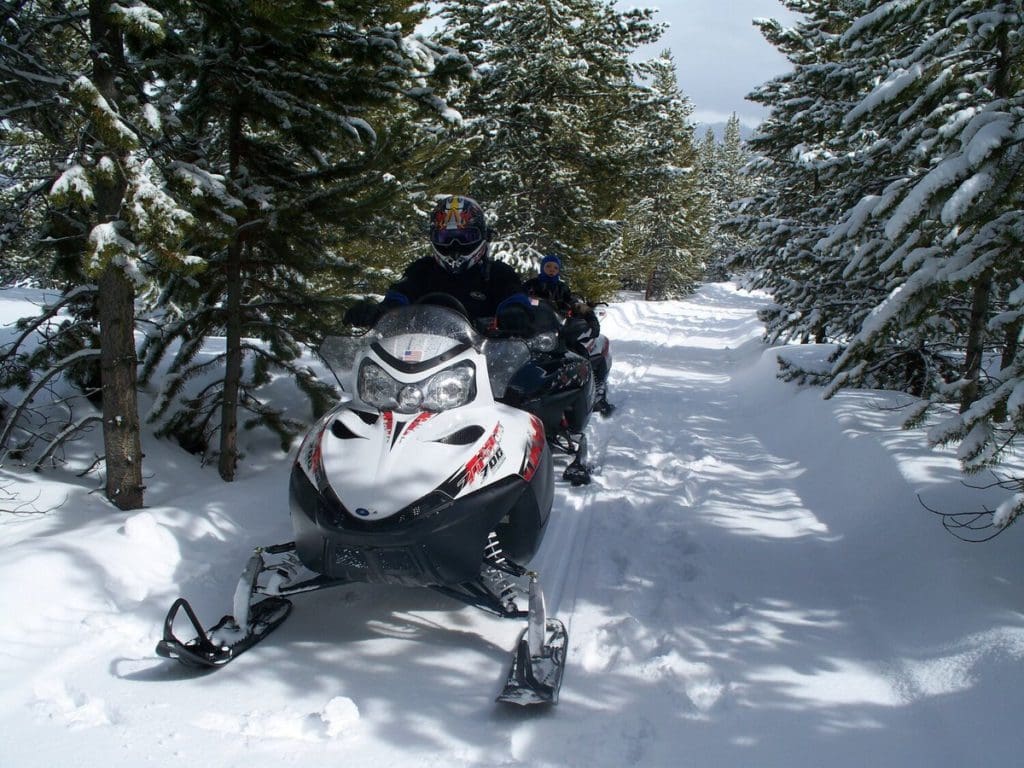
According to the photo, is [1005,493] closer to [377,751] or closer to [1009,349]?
[1009,349]

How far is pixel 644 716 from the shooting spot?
2979mm

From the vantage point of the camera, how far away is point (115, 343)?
4.40 meters

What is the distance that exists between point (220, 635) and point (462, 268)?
318 centimetres

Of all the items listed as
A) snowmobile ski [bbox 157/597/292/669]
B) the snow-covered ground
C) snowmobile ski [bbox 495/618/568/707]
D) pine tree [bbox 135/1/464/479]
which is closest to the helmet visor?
pine tree [bbox 135/1/464/479]

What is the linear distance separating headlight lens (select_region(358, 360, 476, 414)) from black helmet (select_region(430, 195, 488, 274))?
6.27 ft

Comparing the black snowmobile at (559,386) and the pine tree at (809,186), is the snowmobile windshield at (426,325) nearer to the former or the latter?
the black snowmobile at (559,386)

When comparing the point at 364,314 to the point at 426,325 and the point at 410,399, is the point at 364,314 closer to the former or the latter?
the point at 426,325

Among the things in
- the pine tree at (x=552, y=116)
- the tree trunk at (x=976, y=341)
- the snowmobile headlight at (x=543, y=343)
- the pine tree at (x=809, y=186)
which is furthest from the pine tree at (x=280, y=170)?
the pine tree at (x=552, y=116)

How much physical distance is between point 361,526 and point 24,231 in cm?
380

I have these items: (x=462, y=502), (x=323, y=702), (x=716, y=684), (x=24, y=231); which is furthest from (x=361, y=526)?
(x=24, y=231)

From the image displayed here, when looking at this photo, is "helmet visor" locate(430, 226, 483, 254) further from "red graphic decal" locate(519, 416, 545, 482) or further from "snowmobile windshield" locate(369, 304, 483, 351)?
"red graphic decal" locate(519, 416, 545, 482)

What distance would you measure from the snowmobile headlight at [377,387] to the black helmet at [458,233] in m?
1.92

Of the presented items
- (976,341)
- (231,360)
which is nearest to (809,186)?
(976,341)

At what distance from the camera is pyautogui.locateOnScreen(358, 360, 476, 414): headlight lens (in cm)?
343
